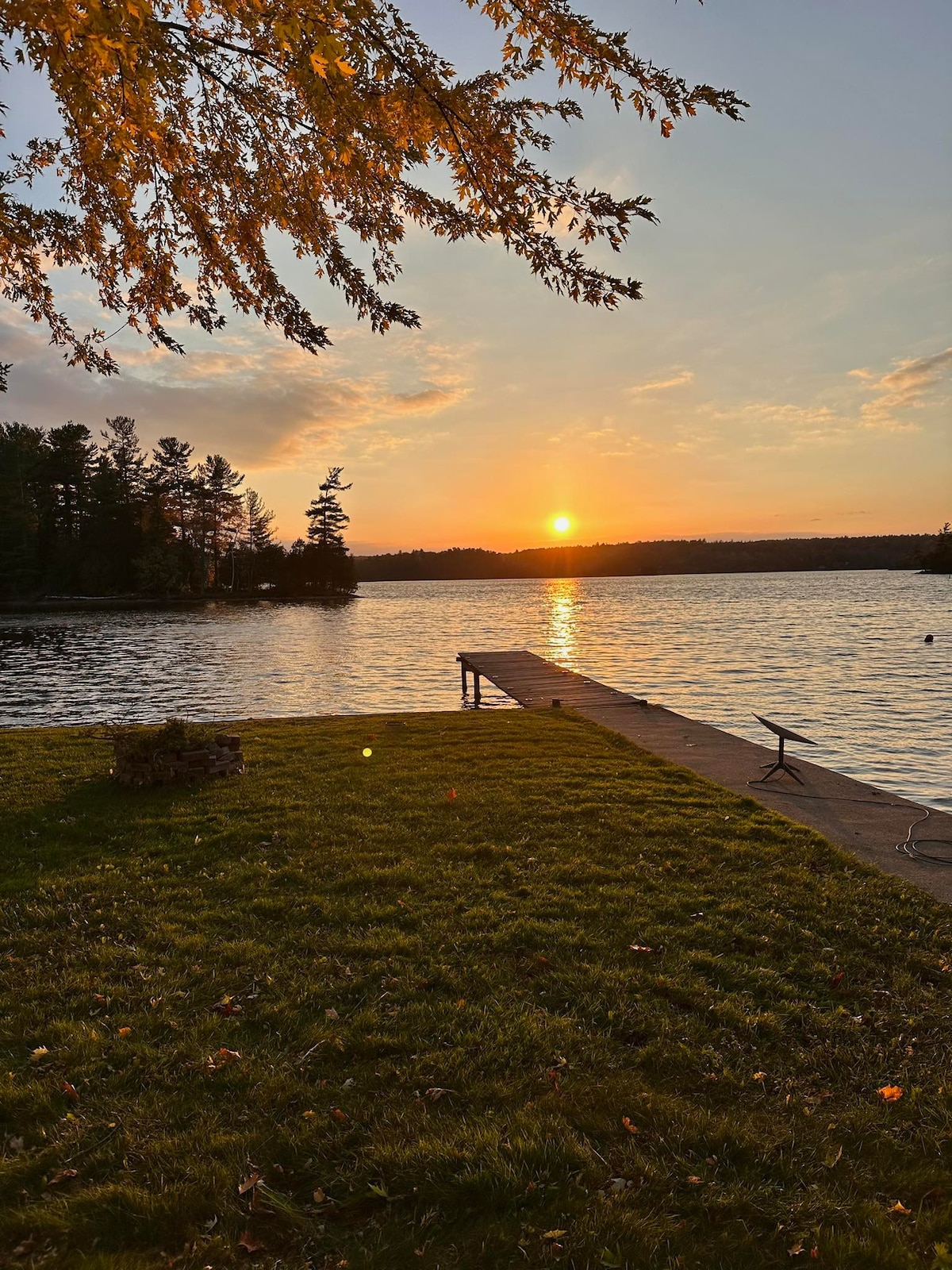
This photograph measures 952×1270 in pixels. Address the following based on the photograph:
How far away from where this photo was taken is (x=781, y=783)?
10.2 metres

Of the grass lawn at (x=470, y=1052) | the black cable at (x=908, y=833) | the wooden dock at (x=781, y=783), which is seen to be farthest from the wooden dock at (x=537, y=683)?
the grass lawn at (x=470, y=1052)

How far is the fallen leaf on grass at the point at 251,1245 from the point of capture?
2.89m

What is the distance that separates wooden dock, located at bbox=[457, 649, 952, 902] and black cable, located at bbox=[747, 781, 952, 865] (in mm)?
28

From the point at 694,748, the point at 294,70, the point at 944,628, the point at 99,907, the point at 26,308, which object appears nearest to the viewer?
the point at 294,70

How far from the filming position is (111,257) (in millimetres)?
6680

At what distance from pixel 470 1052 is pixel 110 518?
98.2 metres

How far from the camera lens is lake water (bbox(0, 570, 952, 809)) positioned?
18000 millimetres

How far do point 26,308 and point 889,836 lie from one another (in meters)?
10.8

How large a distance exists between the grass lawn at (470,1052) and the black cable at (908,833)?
0.88 m

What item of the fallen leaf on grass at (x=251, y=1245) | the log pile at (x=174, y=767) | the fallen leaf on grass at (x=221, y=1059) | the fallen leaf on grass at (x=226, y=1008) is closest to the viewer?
the fallen leaf on grass at (x=251, y=1245)

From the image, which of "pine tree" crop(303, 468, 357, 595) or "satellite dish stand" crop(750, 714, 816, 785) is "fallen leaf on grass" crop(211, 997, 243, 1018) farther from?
"pine tree" crop(303, 468, 357, 595)

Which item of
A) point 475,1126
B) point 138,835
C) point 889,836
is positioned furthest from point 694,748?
point 475,1126

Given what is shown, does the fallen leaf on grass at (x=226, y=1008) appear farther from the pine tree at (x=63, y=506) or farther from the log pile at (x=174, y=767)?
the pine tree at (x=63, y=506)

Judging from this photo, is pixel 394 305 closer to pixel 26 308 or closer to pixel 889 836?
pixel 26 308
